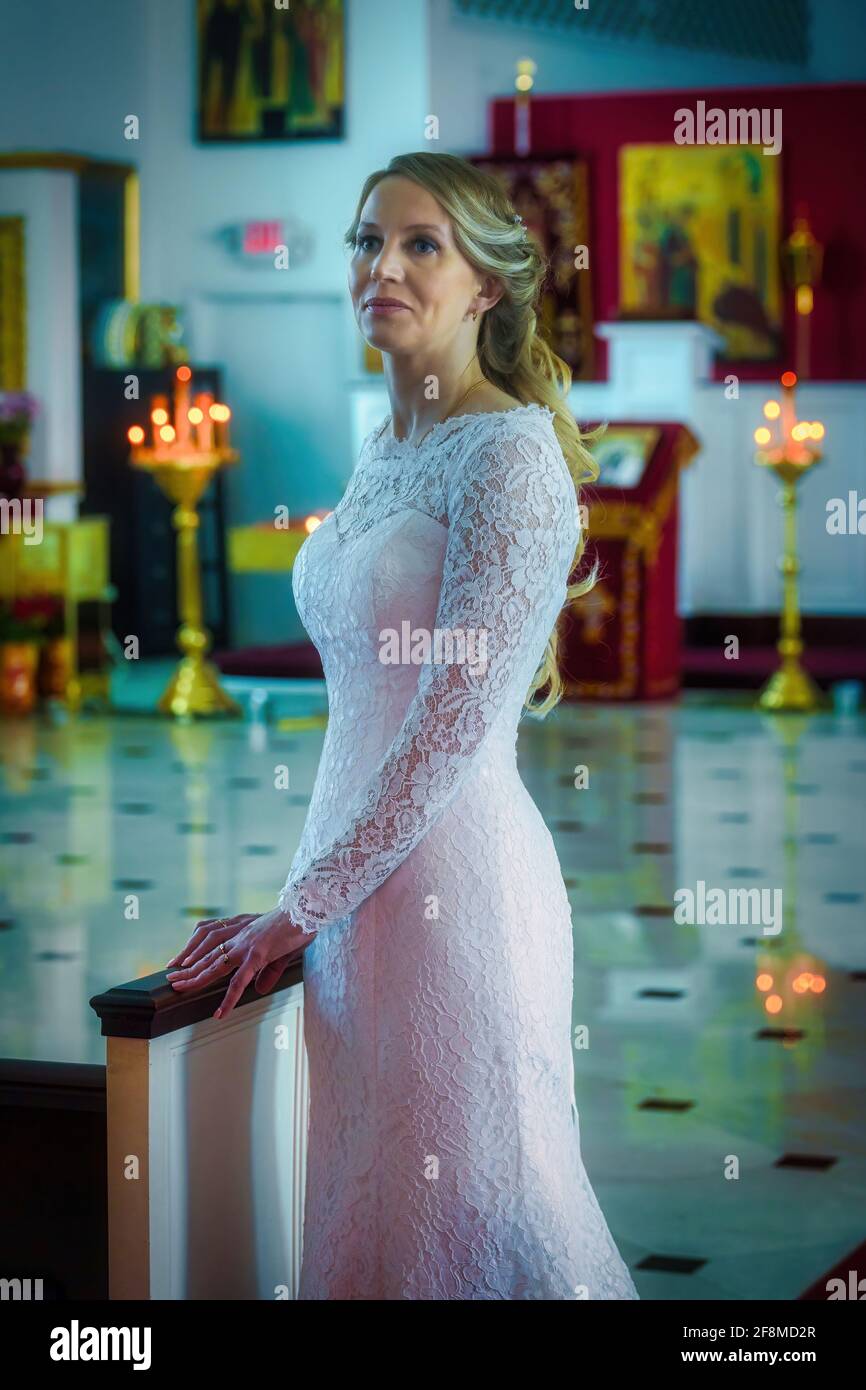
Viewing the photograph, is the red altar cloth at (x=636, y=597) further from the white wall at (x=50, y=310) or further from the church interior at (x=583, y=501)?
the white wall at (x=50, y=310)

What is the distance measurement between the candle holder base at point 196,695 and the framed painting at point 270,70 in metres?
5.11

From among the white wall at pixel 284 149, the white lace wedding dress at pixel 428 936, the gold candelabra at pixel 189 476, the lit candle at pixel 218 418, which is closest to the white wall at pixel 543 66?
the white wall at pixel 284 149

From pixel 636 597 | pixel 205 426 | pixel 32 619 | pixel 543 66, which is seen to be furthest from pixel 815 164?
pixel 32 619

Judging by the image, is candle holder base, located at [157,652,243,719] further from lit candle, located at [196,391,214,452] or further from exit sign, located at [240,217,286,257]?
exit sign, located at [240,217,286,257]

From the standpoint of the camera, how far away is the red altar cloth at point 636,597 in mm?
12422

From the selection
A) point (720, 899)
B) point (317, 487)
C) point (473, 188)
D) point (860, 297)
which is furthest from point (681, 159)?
point (473, 188)

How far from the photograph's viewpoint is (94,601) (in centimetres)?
1363

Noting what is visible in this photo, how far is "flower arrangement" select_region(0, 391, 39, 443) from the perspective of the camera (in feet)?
43.2

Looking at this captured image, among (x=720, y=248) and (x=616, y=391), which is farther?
(x=720, y=248)

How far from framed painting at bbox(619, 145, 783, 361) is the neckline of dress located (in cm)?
1278

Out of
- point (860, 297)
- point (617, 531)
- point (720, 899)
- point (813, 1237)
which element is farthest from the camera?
point (860, 297)
